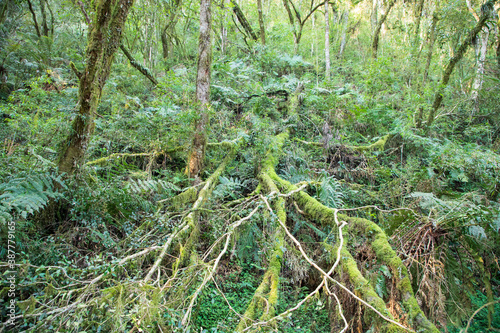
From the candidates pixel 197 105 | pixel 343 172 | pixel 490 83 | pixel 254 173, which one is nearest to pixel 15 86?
pixel 197 105

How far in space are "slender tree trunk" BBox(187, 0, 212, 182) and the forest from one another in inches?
0.9

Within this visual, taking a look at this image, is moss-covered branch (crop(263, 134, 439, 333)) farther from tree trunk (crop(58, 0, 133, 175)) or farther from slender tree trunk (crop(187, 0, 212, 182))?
tree trunk (crop(58, 0, 133, 175))

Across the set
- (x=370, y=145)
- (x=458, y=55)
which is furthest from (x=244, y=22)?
(x=370, y=145)

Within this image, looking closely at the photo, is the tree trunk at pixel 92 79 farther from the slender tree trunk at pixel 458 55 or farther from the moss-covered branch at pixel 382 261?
the slender tree trunk at pixel 458 55

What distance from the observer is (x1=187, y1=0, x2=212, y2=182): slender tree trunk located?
4.29m

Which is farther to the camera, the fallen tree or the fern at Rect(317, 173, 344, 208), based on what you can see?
the fern at Rect(317, 173, 344, 208)

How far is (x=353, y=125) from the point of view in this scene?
7578 mm

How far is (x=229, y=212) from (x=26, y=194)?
2.11 meters

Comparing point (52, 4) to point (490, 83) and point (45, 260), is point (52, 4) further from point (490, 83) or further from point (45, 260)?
point (490, 83)

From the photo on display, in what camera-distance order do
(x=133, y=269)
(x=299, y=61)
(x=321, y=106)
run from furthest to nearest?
(x=299, y=61)
(x=321, y=106)
(x=133, y=269)

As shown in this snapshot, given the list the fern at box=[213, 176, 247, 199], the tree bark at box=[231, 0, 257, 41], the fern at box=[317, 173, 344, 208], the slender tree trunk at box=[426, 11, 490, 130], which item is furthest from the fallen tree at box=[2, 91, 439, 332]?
the tree bark at box=[231, 0, 257, 41]

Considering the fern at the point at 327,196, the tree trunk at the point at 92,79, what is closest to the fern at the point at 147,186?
the tree trunk at the point at 92,79

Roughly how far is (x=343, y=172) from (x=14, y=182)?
545cm

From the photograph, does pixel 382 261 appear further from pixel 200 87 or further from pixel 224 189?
pixel 200 87
